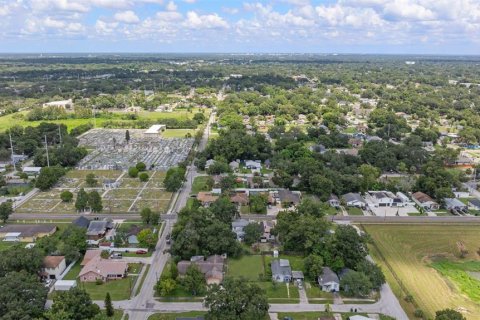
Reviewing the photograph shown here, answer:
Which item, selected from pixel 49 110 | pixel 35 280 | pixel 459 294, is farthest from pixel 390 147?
pixel 49 110

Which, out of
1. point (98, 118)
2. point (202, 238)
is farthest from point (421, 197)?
point (98, 118)

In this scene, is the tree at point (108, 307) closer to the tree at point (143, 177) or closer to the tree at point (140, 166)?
the tree at point (143, 177)

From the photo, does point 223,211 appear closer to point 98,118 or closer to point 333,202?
point 333,202

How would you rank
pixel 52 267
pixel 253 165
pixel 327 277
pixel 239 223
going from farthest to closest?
pixel 253 165 → pixel 239 223 → pixel 52 267 → pixel 327 277

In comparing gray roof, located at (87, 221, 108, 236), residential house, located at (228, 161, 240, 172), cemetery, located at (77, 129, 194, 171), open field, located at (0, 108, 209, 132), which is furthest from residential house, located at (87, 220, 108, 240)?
open field, located at (0, 108, 209, 132)

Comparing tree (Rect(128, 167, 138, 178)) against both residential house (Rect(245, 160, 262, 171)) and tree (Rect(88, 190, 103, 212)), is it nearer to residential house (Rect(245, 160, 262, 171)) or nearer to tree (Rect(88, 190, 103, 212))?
tree (Rect(88, 190, 103, 212))

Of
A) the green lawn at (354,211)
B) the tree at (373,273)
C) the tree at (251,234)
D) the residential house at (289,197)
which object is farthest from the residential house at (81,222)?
the green lawn at (354,211)
